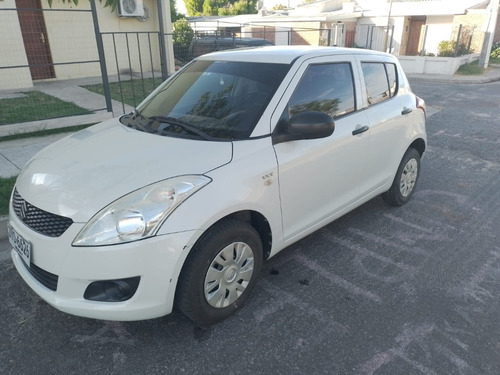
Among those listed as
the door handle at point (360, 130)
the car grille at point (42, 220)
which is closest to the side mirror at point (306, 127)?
the door handle at point (360, 130)

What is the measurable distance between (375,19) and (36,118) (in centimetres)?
2644

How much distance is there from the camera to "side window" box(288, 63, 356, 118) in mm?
3122

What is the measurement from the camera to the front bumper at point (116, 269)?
2213mm

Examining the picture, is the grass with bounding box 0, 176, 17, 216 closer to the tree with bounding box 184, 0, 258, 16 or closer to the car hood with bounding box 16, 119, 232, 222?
the car hood with bounding box 16, 119, 232, 222

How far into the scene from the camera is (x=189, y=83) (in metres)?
3.54

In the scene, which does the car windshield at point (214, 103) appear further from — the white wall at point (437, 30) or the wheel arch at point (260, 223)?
the white wall at point (437, 30)

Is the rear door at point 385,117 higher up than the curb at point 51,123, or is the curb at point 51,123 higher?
the rear door at point 385,117

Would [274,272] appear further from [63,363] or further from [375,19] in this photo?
[375,19]

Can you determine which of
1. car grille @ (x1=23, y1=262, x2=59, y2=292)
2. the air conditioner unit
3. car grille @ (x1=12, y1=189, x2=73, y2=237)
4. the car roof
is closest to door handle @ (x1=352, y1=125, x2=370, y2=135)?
the car roof

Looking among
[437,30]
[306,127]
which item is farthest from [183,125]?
[437,30]

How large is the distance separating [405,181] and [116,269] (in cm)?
343

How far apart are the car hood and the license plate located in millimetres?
252

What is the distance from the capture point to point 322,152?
317 cm

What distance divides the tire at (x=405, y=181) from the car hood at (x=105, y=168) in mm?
2433
